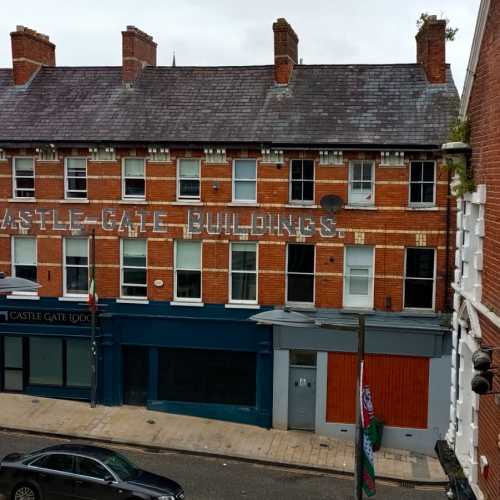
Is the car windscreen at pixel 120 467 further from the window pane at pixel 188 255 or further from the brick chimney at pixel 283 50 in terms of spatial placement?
the brick chimney at pixel 283 50

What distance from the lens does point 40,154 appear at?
24.0m

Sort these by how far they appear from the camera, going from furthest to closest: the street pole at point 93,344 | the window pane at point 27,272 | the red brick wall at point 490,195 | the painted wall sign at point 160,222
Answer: the window pane at point 27,272 < the street pole at point 93,344 < the painted wall sign at point 160,222 < the red brick wall at point 490,195

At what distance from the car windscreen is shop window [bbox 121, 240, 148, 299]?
28.4 feet

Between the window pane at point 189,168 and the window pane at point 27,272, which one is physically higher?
the window pane at point 189,168

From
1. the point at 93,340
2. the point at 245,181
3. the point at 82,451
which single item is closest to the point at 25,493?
the point at 82,451

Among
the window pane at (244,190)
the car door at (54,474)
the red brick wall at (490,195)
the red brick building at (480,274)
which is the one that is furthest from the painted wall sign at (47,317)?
the red brick wall at (490,195)

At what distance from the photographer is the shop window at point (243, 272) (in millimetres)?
23406

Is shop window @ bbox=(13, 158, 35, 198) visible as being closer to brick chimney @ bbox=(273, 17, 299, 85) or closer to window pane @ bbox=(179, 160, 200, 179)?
window pane @ bbox=(179, 160, 200, 179)

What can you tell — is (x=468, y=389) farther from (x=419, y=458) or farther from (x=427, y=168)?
(x=427, y=168)

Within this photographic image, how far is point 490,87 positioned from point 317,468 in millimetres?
12314

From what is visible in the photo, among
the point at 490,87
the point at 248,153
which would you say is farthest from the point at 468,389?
the point at 248,153

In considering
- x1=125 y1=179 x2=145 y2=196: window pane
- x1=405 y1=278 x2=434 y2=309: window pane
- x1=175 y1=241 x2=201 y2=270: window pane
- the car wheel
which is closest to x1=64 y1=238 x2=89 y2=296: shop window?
x1=125 y1=179 x2=145 y2=196: window pane

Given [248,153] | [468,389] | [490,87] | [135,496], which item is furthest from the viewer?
[248,153]

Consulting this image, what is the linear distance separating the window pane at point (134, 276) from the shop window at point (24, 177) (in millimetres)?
4398
